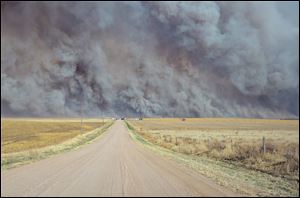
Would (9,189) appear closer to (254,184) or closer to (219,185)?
(219,185)

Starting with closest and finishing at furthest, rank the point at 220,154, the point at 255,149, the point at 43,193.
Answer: the point at 43,193 < the point at 255,149 < the point at 220,154

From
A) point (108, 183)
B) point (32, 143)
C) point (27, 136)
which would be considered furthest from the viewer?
point (27, 136)

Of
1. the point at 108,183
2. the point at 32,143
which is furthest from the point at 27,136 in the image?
the point at 108,183

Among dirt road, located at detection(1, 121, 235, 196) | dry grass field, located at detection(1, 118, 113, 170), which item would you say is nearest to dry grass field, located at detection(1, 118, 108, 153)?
dry grass field, located at detection(1, 118, 113, 170)

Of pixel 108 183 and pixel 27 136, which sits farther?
pixel 27 136

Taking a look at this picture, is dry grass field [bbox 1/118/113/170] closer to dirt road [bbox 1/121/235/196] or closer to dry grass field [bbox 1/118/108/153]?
Result: dry grass field [bbox 1/118/108/153]

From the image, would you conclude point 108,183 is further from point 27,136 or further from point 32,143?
point 27,136

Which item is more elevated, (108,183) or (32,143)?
(108,183)

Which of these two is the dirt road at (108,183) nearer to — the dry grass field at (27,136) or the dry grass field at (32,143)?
the dry grass field at (32,143)

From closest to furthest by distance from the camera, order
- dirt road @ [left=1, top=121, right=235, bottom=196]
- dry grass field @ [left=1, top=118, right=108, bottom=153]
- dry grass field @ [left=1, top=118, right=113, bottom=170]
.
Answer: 1. dirt road @ [left=1, top=121, right=235, bottom=196]
2. dry grass field @ [left=1, top=118, right=113, bottom=170]
3. dry grass field @ [left=1, top=118, right=108, bottom=153]

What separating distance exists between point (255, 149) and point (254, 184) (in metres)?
9.23

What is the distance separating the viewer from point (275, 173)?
15.5 meters

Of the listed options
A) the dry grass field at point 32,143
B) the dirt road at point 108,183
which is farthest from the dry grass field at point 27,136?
the dirt road at point 108,183

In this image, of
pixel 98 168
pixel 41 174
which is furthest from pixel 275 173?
pixel 41 174
